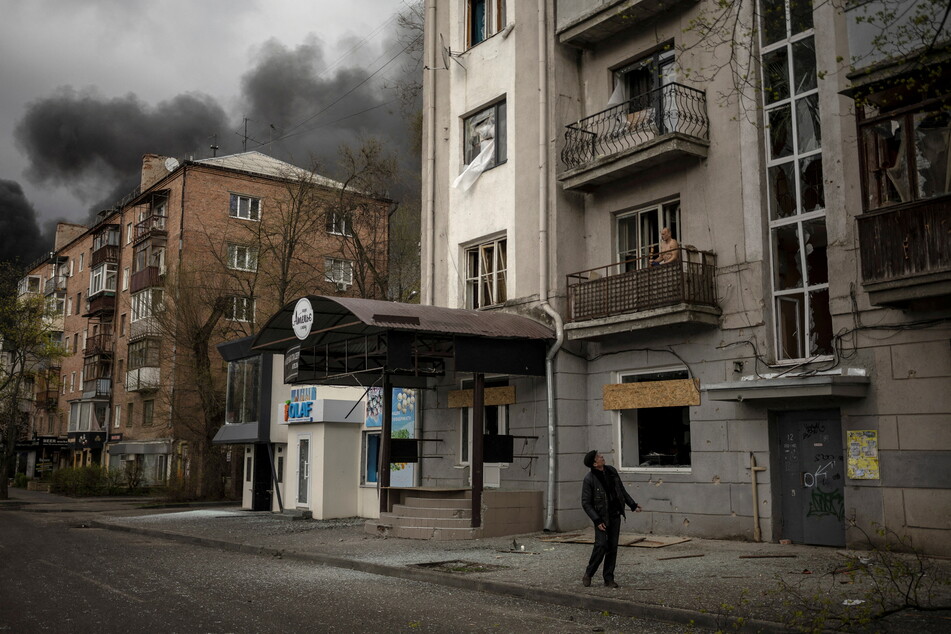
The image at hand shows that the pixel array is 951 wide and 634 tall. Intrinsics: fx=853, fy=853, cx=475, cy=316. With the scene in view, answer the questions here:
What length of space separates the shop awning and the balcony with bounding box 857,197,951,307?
7519 mm

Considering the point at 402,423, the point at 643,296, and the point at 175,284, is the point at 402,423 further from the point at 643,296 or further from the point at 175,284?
the point at 175,284

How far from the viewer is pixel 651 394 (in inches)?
687

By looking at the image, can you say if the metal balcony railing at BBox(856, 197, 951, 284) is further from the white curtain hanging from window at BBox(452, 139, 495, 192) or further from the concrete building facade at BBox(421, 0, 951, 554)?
the white curtain hanging from window at BBox(452, 139, 495, 192)

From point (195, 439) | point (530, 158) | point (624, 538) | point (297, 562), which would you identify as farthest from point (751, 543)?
point (195, 439)

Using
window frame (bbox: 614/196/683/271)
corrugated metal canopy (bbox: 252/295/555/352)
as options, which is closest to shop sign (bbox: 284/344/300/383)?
corrugated metal canopy (bbox: 252/295/555/352)

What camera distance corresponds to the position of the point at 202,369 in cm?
3597

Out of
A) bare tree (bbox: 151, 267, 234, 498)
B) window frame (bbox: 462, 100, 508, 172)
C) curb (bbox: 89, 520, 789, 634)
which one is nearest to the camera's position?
curb (bbox: 89, 520, 789, 634)

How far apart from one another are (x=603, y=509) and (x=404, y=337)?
308 inches

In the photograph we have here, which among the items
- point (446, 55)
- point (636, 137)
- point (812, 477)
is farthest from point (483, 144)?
point (812, 477)

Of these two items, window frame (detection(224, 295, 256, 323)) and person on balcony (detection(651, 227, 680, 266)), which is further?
window frame (detection(224, 295, 256, 323))

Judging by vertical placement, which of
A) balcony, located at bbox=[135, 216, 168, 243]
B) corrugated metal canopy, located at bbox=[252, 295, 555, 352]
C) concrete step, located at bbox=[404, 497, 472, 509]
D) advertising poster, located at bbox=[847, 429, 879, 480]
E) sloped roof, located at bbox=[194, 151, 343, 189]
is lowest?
concrete step, located at bbox=[404, 497, 472, 509]

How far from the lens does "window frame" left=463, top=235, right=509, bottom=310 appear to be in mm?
21203

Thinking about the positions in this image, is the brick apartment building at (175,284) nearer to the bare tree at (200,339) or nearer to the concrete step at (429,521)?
the bare tree at (200,339)

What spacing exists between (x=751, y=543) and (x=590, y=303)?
232 inches
